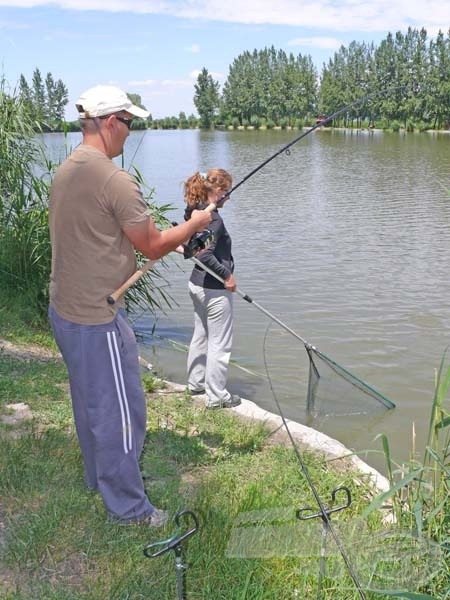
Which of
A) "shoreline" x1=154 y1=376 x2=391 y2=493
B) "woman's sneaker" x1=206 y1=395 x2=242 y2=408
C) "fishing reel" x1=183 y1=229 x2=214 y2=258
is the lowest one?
"shoreline" x1=154 y1=376 x2=391 y2=493

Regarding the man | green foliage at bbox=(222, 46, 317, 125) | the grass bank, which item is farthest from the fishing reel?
green foliage at bbox=(222, 46, 317, 125)

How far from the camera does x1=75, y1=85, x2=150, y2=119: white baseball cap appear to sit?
9.36ft

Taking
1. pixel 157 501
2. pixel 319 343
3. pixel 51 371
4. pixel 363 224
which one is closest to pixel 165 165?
pixel 363 224

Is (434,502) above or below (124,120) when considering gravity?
below

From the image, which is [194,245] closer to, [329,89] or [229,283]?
[229,283]

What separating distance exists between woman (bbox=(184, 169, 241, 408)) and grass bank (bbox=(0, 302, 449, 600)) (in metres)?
0.53

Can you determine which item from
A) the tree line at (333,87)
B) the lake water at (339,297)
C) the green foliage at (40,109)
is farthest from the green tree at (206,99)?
the green foliage at (40,109)

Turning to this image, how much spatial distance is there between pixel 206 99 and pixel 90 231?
387 feet

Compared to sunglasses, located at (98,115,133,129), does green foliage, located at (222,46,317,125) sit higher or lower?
higher

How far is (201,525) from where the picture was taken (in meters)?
3.16

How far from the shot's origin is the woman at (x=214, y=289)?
503 cm

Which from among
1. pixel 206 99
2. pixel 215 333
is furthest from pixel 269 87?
pixel 215 333

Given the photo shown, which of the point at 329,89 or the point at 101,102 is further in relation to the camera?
the point at 329,89

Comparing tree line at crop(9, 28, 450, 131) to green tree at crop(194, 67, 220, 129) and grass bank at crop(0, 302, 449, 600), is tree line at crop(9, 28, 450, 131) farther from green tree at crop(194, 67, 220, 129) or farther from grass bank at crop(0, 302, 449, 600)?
grass bank at crop(0, 302, 449, 600)
